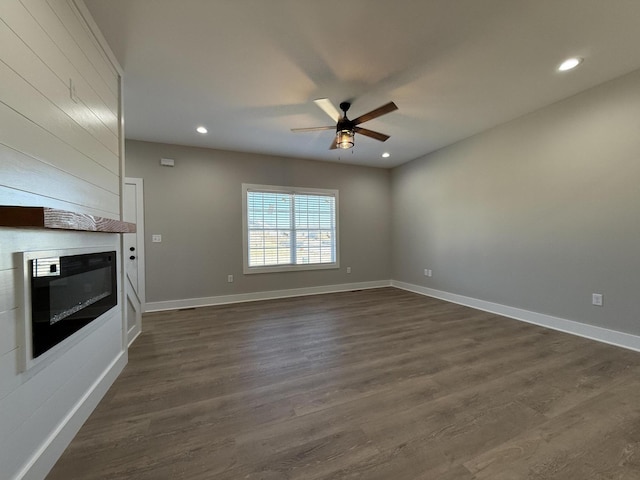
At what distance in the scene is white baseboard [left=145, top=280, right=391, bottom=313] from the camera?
4.05 metres

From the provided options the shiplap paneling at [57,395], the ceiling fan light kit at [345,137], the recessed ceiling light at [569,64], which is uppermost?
the recessed ceiling light at [569,64]

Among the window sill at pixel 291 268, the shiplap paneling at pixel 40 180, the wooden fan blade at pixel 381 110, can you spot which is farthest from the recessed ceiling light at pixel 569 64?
the window sill at pixel 291 268

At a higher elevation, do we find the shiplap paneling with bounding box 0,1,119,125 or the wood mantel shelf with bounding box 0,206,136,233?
the shiplap paneling with bounding box 0,1,119,125

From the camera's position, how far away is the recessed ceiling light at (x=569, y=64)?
2.24 m

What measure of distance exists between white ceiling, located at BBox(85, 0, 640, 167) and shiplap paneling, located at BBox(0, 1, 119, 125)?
1.41ft

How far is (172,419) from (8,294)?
1.14 meters

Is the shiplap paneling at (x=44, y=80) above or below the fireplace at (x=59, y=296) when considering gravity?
above

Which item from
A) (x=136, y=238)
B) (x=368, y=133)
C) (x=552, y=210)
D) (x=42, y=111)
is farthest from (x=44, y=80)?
(x=552, y=210)

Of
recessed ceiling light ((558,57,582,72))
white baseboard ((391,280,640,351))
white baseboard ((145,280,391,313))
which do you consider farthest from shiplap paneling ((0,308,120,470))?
white baseboard ((391,280,640,351))

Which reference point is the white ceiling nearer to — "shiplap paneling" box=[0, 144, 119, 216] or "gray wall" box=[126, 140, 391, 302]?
"gray wall" box=[126, 140, 391, 302]

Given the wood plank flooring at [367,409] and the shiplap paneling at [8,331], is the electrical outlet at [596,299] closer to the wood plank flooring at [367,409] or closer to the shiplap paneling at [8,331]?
the wood plank flooring at [367,409]

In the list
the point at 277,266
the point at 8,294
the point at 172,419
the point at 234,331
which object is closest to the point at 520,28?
the point at 8,294

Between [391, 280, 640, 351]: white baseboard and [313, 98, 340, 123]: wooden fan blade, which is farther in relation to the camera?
[391, 280, 640, 351]: white baseboard

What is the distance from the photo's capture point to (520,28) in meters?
1.89
